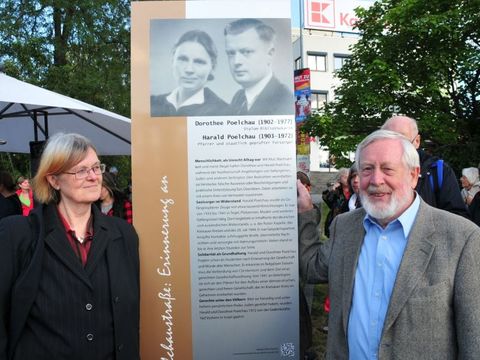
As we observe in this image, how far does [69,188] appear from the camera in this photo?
2.22 metres

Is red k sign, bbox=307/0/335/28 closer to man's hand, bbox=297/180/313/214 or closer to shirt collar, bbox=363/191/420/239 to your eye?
man's hand, bbox=297/180/313/214

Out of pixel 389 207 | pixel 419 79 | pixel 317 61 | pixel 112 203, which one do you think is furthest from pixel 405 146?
pixel 317 61

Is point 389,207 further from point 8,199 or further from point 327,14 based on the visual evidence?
point 327,14

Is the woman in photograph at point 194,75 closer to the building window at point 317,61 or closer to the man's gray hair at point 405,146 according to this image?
the man's gray hair at point 405,146

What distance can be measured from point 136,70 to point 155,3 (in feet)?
1.30

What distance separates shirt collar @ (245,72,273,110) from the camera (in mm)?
2580

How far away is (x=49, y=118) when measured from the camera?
20.0 feet

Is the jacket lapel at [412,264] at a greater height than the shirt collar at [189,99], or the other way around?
the shirt collar at [189,99]

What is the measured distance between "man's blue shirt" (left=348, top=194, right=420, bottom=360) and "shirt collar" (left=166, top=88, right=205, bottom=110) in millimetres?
1205

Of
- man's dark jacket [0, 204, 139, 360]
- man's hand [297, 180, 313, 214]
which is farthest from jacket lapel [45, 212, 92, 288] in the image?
man's hand [297, 180, 313, 214]

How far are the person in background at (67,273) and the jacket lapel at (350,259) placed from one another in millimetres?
1030

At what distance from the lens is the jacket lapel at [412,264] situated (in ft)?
5.99

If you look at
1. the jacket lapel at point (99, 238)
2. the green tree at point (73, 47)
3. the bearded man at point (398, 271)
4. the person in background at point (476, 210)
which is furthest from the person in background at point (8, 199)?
the green tree at point (73, 47)

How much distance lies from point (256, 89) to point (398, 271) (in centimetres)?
127
